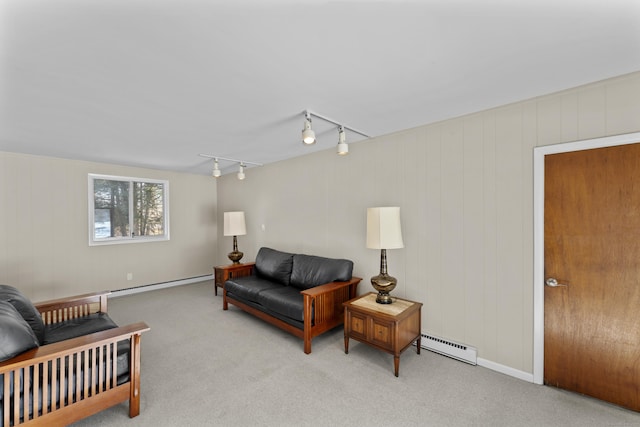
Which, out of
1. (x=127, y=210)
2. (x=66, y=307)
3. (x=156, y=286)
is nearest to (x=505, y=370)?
(x=66, y=307)

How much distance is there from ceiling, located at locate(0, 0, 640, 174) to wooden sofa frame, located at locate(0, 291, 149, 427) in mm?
1771

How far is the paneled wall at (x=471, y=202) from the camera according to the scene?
6.93ft

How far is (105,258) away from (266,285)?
3135 millimetres

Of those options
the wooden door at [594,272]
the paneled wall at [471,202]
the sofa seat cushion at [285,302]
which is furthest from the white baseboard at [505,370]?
the sofa seat cushion at [285,302]

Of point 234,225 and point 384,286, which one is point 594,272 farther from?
point 234,225

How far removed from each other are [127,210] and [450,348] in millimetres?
5562

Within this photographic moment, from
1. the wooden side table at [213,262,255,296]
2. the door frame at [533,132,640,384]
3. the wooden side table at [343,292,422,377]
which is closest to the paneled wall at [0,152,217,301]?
the wooden side table at [213,262,255,296]

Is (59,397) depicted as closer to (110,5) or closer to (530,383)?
(110,5)

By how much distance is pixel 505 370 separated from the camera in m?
2.35

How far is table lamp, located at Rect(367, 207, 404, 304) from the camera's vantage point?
263 cm

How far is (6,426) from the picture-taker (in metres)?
1.45

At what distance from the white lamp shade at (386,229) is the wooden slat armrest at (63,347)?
208cm

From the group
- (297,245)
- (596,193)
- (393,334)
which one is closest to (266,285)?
(297,245)

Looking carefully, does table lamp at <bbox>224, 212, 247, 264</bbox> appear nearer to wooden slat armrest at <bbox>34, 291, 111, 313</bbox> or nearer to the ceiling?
wooden slat armrest at <bbox>34, 291, 111, 313</bbox>
